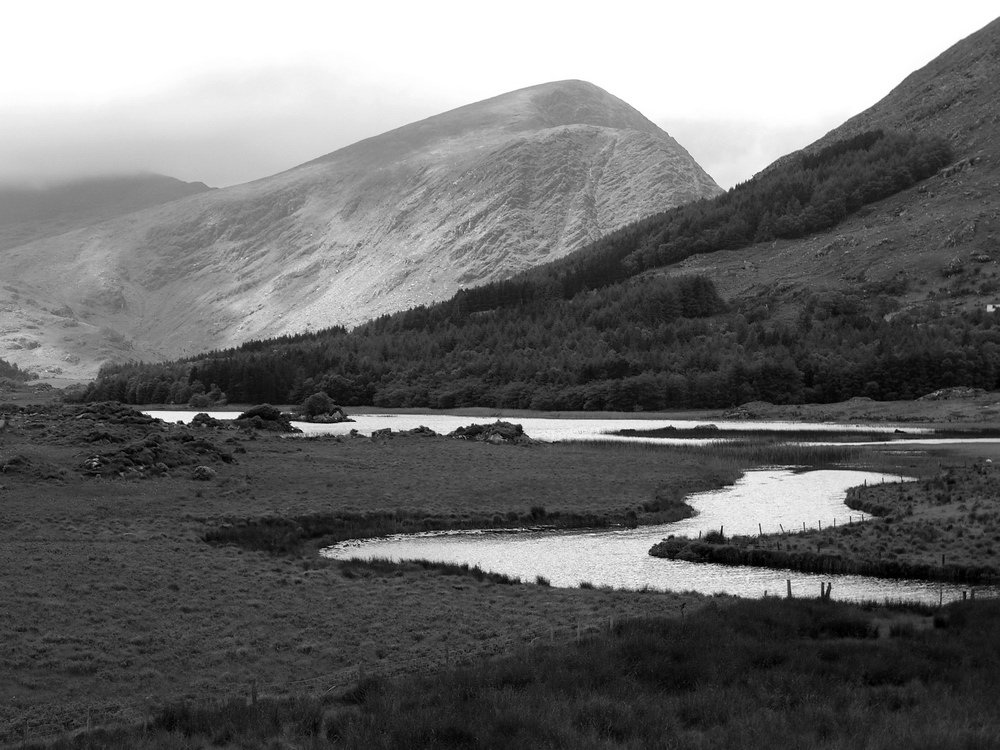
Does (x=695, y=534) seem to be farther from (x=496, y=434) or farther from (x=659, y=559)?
(x=496, y=434)

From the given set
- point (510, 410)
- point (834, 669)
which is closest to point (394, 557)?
point (834, 669)

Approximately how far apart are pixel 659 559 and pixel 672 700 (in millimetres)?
25729

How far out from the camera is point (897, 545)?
45.8 metres

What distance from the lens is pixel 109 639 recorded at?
30.4 meters

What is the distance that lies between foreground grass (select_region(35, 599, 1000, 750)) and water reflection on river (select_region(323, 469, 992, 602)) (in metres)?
11.5

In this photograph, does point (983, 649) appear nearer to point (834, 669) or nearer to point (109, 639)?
point (834, 669)

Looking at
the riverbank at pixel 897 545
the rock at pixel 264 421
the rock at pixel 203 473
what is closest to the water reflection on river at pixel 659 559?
the riverbank at pixel 897 545

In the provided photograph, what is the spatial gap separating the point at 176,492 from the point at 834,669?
1827 inches

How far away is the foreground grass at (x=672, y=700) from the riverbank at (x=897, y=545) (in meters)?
12.8

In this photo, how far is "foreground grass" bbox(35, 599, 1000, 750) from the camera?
2012 centimetres

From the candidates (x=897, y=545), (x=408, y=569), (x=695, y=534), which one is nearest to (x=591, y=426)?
(x=695, y=534)

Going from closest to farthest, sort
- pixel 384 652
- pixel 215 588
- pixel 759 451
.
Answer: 1. pixel 384 652
2. pixel 215 588
3. pixel 759 451

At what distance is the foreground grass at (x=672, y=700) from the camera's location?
20.1 meters

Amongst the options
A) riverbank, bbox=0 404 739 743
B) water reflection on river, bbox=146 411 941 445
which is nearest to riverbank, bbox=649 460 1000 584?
riverbank, bbox=0 404 739 743
